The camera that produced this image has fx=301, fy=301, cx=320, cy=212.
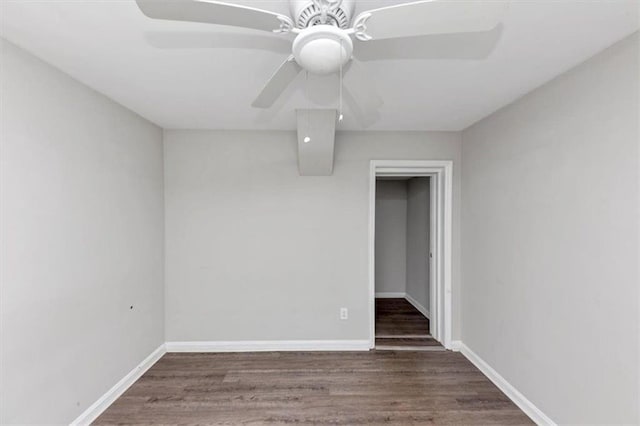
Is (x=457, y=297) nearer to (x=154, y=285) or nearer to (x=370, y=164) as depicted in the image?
(x=370, y=164)

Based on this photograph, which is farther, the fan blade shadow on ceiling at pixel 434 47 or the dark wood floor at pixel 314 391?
the dark wood floor at pixel 314 391

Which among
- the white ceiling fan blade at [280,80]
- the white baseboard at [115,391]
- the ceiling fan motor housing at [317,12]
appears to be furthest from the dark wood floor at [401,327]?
the ceiling fan motor housing at [317,12]

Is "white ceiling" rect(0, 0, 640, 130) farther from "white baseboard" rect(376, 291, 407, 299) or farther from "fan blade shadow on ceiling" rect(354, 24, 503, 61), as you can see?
"white baseboard" rect(376, 291, 407, 299)

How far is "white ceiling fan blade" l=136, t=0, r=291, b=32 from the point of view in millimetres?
924

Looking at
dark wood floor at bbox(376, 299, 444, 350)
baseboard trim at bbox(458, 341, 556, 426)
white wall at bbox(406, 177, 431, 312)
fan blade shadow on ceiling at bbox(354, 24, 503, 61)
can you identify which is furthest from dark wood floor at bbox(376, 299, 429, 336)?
fan blade shadow on ceiling at bbox(354, 24, 503, 61)

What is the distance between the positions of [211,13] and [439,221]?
9.43 feet

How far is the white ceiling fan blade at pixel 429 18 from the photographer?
36.9 inches

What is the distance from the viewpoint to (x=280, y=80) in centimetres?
140

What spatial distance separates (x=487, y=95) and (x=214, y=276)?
9.53 feet

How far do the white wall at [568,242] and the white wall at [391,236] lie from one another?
2.57 m

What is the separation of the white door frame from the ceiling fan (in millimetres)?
2069

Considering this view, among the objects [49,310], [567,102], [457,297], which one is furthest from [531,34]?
[49,310]

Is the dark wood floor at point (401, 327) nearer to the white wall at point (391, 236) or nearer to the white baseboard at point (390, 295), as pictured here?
the white baseboard at point (390, 295)

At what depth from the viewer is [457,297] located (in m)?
3.14
